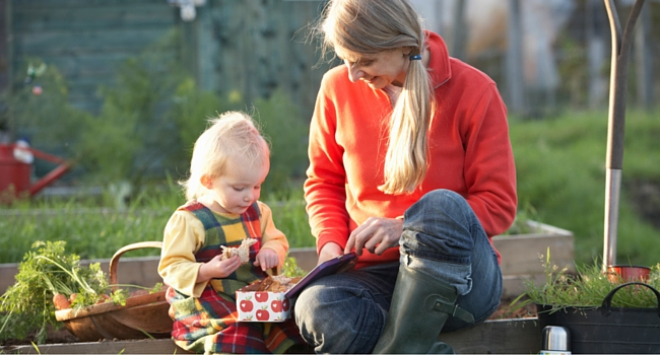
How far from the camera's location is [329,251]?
90.8 inches

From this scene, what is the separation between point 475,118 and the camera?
225 cm

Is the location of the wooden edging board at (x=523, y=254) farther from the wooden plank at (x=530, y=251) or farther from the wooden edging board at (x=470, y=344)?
the wooden edging board at (x=470, y=344)

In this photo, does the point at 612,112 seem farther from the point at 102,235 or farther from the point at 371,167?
the point at 102,235

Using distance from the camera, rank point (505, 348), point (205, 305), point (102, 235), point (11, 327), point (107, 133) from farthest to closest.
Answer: point (107, 133)
point (102, 235)
point (11, 327)
point (505, 348)
point (205, 305)

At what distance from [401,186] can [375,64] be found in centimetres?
36

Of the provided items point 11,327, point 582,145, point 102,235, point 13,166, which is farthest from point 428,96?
point 582,145

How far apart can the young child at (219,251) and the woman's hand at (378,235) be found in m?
0.30

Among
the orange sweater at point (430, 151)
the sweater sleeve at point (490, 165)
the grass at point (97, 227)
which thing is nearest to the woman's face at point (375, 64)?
the orange sweater at point (430, 151)

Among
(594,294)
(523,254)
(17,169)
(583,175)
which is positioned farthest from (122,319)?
(583,175)

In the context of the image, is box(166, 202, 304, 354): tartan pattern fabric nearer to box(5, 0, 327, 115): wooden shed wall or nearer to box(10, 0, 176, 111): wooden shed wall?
box(5, 0, 327, 115): wooden shed wall

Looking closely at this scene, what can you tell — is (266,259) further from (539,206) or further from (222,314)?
(539,206)

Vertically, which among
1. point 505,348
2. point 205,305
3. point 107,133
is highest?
point 107,133

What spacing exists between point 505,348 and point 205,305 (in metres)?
0.90

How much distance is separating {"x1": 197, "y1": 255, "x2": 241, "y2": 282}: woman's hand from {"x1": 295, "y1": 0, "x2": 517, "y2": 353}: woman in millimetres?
211
